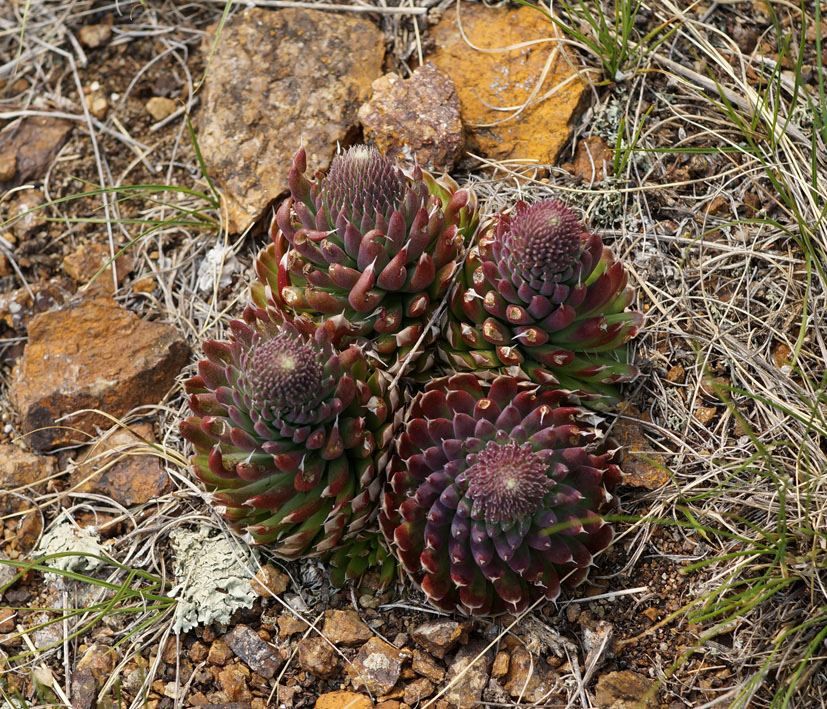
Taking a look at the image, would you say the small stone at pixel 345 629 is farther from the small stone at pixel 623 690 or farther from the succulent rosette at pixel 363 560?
the small stone at pixel 623 690

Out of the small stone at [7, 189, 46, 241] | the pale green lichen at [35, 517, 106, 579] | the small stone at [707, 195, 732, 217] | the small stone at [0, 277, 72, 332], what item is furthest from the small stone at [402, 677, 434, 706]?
the small stone at [7, 189, 46, 241]

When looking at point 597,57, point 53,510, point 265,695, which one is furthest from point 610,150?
point 53,510

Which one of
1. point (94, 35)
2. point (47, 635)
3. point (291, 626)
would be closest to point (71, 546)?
point (47, 635)

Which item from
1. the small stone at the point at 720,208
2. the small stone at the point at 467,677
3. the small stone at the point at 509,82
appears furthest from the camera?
the small stone at the point at 509,82

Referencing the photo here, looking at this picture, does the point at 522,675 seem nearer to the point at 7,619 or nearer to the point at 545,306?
the point at 545,306

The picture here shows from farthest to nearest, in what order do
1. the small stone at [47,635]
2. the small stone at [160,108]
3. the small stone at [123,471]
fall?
the small stone at [160,108]
the small stone at [123,471]
the small stone at [47,635]

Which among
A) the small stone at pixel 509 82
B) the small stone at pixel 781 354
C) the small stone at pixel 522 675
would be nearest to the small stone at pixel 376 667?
the small stone at pixel 522 675
